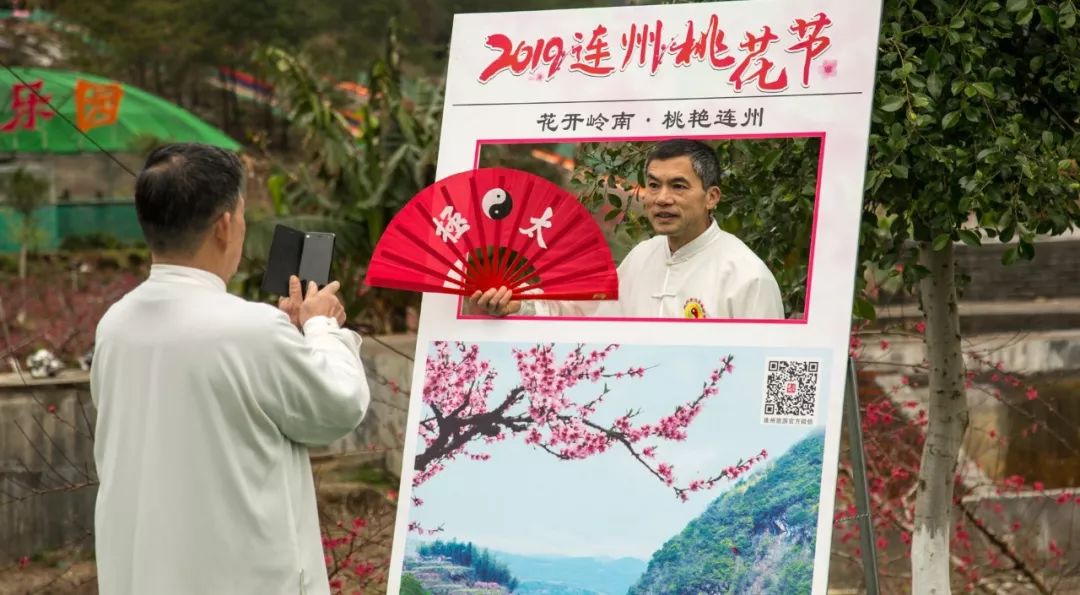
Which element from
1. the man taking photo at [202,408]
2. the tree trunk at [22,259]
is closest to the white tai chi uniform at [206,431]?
the man taking photo at [202,408]

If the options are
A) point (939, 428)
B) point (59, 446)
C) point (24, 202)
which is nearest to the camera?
point (939, 428)

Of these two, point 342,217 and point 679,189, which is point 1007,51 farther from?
point 342,217

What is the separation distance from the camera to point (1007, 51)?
3.18m

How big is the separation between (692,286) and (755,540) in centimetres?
53

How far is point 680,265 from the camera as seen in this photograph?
275 centimetres

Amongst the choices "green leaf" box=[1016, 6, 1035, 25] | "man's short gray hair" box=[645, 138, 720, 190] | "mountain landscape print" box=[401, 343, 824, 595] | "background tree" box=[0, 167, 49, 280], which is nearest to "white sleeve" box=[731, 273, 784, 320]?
"mountain landscape print" box=[401, 343, 824, 595]

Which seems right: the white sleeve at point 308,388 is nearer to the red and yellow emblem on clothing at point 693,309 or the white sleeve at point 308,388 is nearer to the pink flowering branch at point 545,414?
the pink flowering branch at point 545,414

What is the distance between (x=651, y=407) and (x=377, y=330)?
457cm

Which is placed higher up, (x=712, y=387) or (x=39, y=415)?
(x=712, y=387)

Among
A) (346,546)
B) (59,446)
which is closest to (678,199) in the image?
(346,546)

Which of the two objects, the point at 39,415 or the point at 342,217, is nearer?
the point at 39,415

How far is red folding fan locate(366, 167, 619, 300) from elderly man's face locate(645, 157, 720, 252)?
13 centimetres

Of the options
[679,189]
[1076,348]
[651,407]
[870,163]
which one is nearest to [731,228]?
[870,163]

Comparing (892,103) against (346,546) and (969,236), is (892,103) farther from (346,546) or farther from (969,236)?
(346,546)
